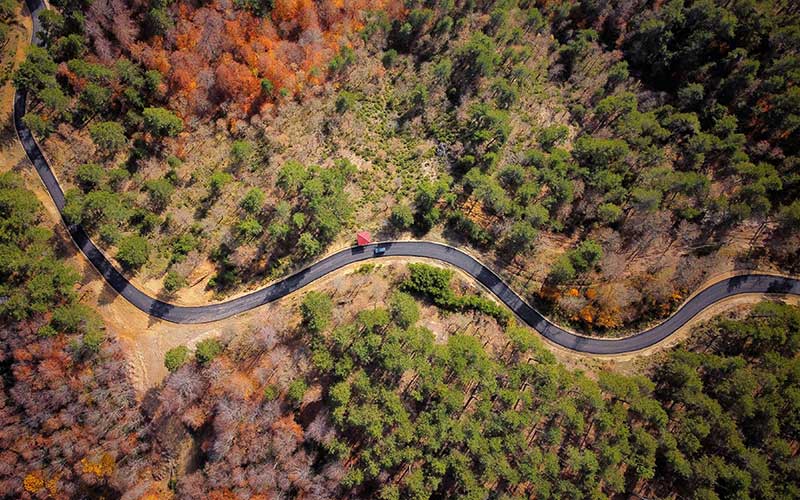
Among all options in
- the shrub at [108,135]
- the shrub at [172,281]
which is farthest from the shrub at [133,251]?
the shrub at [108,135]

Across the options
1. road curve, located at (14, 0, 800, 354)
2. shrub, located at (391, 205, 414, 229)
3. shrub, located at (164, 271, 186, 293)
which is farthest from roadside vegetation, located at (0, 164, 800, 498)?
shrub, located at (391, 205, 414, 229)

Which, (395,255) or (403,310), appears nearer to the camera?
(403,310)

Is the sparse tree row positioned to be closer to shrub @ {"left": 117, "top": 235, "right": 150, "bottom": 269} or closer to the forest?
the forest

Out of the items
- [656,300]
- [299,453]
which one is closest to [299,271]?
[299,453]

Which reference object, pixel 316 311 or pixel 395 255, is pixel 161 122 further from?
pixel 395 255

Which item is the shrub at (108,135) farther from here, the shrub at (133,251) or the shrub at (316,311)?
the shrub at (316,311)

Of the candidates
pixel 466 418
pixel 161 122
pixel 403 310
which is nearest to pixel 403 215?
pixel 403 310

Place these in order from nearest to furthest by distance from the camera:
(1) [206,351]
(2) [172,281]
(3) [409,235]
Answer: (1) [206,351], (2) [172,281], (3) [409,235]
